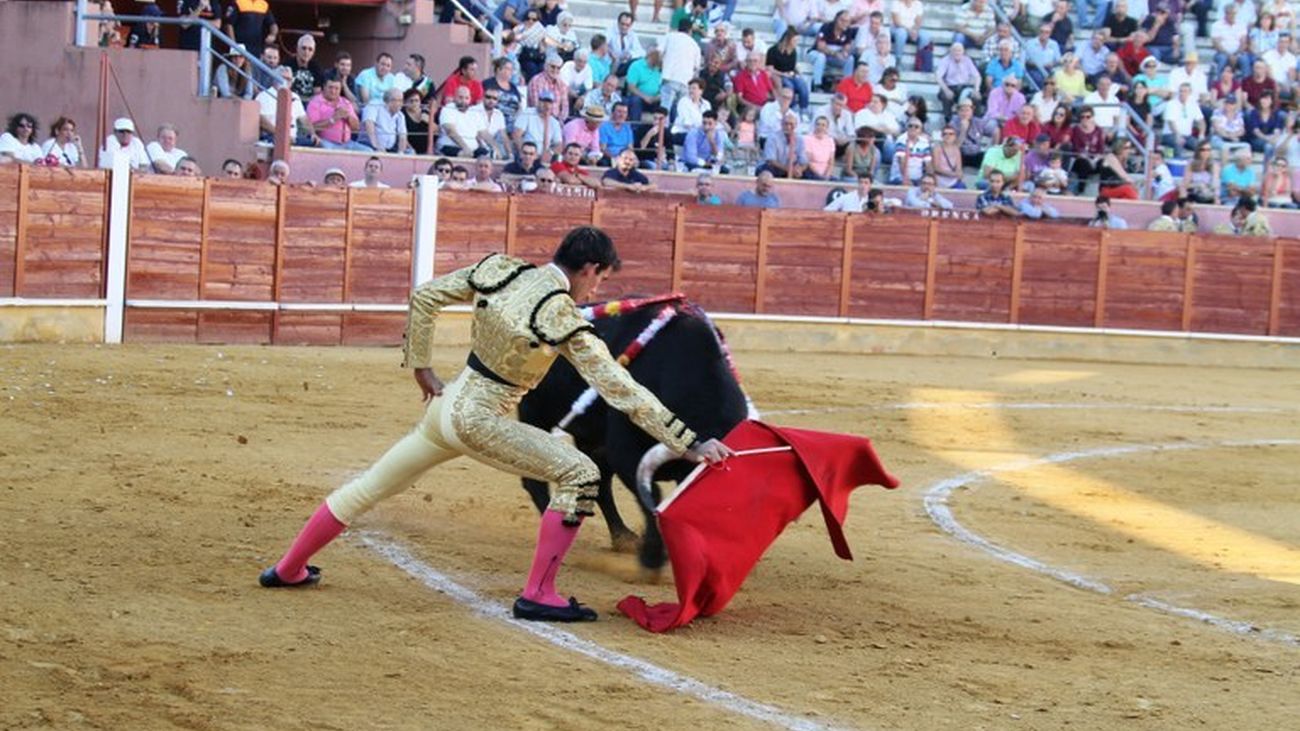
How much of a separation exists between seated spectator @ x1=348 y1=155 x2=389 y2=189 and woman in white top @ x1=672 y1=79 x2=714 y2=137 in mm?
2936

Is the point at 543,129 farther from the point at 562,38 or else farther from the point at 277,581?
the point at 277,581

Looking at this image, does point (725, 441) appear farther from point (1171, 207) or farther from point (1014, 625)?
point (1171, 207)

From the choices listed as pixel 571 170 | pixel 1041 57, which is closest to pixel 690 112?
pixel 571 170

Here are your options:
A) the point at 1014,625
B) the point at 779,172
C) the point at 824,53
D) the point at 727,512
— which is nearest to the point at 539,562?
the point at 727,512

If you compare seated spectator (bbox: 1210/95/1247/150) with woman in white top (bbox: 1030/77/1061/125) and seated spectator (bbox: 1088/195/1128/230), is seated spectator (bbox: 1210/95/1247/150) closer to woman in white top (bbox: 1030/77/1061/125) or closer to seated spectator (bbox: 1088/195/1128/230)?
woman in white top (bbox: 1030/77/1061/125)

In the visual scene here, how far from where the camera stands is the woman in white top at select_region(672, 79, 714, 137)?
57.0 feet

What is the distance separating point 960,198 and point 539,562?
13.1 metres

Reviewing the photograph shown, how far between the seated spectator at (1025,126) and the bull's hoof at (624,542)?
12.2m

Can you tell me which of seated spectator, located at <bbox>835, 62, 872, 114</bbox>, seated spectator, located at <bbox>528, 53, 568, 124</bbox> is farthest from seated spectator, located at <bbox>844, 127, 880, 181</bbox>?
seated spectator, located at <bbox>528, 53, 568, 124</bbox>

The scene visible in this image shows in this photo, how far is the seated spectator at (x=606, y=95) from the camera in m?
17.0

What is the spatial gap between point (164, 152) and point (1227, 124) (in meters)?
10.6

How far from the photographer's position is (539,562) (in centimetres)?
566

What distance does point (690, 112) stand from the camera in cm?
1741

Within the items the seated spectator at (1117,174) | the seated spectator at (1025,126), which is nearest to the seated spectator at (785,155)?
the seated spectator at (1025,126)
